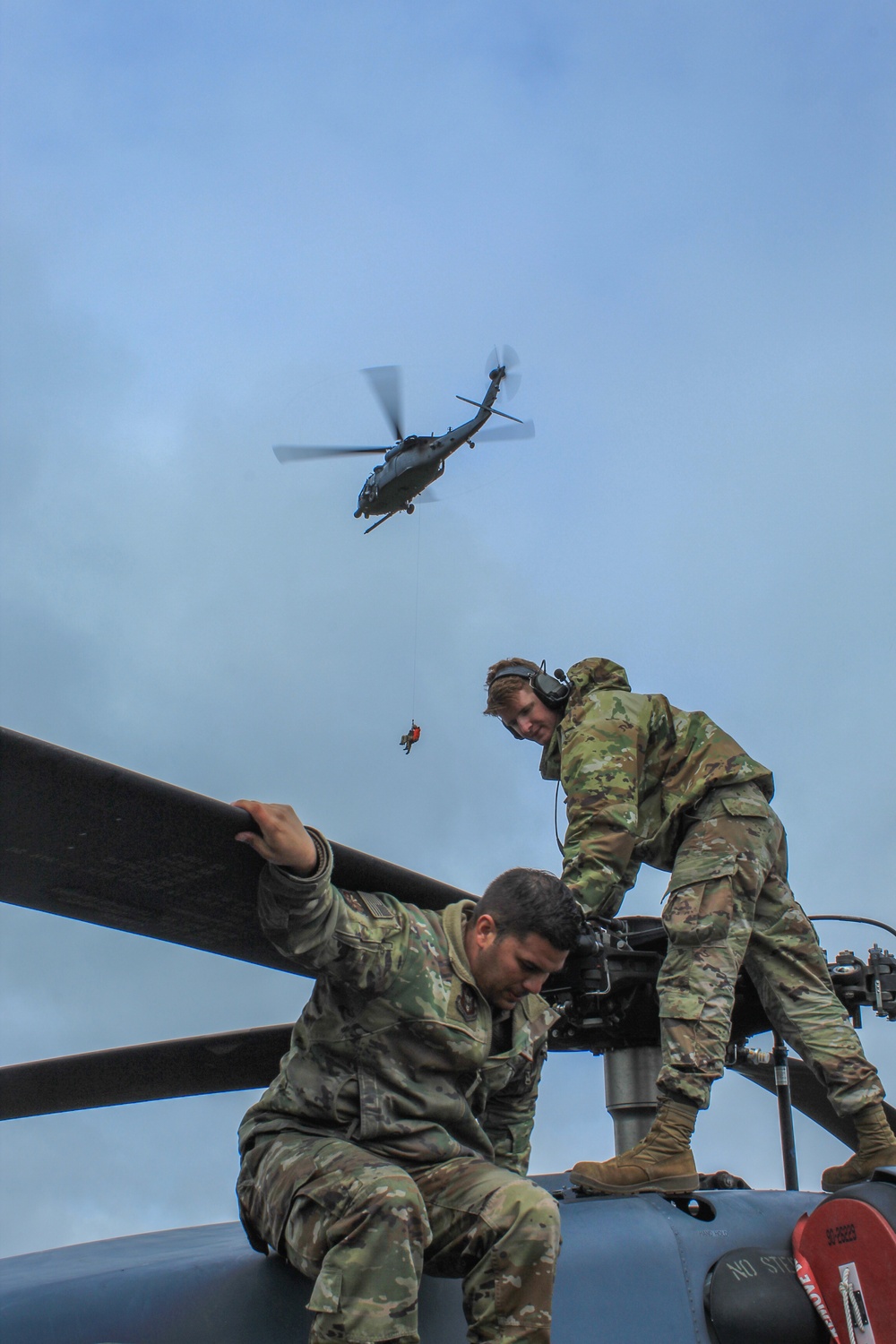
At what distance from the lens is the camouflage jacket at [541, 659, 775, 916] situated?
391 centimetres

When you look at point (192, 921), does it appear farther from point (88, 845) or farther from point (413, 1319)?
point (413, 1319)

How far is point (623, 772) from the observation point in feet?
13.4

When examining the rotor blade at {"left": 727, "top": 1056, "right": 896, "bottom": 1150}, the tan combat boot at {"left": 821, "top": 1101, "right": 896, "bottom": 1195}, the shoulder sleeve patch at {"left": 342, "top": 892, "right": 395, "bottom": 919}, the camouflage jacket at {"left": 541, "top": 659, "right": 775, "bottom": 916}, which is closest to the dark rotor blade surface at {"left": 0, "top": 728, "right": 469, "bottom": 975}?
the shoulder sleeve patch at {"left": 342, "top": 892, "right": 395, "bottom": 919}

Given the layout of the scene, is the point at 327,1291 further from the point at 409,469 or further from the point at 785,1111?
the point at 409,469

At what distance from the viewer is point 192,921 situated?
2803 millimetres

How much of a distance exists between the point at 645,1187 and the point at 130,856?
196cm

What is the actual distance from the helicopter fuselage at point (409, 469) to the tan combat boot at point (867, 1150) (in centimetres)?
1668

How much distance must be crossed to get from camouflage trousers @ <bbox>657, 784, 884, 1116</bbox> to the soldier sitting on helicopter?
30.9 inches

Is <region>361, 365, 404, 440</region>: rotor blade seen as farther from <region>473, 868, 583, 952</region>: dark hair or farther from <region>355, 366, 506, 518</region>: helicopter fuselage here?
<region>473, 868, 583, 952</region>: dark hair

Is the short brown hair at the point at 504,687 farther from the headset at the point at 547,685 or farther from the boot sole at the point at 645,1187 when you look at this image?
the boot sole at the point at 645,1187

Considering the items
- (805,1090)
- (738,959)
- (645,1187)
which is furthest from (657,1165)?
(805,1090)

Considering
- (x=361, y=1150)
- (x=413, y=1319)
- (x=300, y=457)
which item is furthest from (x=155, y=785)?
(x=300, y=457)

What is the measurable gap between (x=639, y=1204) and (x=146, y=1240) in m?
1.35

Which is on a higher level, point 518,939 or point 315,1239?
point 518,939
